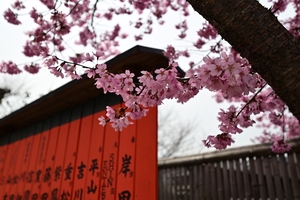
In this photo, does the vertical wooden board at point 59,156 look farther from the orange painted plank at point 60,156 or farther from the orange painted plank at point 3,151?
the orange painted plank at point 3,151

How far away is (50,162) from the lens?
4.52 m

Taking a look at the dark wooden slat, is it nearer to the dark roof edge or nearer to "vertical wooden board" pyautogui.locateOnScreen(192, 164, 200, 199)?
"vertical wooden board" pyautogui.locateOnScreen(192, 164, 200, 199)

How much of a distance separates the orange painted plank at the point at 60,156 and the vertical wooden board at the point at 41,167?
0.18m

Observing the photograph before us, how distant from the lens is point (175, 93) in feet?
6.10

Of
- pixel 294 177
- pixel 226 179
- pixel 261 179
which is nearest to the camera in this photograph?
pixel 294 177

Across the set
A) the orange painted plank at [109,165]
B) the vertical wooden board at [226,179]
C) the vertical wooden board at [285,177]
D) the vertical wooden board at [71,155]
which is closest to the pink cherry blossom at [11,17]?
the vertical wooden board at [71,155]

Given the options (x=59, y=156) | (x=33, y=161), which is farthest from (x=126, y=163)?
(x=33, y=161)

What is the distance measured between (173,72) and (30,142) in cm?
433

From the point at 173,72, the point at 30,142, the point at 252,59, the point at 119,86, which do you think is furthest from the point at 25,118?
the point at 252,59

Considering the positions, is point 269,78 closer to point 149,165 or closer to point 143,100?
point 143,100

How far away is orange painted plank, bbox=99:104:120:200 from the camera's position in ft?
10.9

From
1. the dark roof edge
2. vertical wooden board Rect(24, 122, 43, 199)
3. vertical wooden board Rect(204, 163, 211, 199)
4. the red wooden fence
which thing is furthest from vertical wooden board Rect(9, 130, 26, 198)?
vertical wooden board Rect(204, 163, 211, 199)

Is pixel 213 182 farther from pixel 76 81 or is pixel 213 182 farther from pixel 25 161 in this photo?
pixel 25 161

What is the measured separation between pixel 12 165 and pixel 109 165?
2999mm
